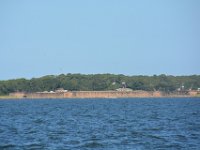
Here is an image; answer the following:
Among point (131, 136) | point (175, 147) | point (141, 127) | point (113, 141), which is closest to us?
point (175, 147)

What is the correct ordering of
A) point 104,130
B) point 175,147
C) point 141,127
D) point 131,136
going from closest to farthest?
point 175,147, point 131,136, point 104,130, point 141,127

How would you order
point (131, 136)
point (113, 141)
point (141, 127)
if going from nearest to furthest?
1. point (113, 141)
2. point (131, 136)
3. point (141, 127)

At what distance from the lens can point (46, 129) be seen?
49781 millimetres

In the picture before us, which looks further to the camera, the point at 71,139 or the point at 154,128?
the point at 154,128

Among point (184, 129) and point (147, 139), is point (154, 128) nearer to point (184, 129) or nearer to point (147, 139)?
point (184, 129)

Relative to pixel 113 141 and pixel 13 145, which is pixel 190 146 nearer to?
pixel 113 141

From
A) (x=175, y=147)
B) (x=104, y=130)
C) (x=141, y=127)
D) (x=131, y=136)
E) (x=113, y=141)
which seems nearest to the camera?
(x=175, y=147)

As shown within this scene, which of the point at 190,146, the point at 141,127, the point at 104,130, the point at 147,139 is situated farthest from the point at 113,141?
the point at 141,127

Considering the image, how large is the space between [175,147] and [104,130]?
11864mm

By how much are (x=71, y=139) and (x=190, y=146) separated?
26.1 feet

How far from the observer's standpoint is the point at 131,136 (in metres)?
42.9

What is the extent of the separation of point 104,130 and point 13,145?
11179 mm

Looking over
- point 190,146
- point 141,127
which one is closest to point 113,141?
point 190,146

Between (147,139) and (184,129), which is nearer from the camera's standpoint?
(147,139)
